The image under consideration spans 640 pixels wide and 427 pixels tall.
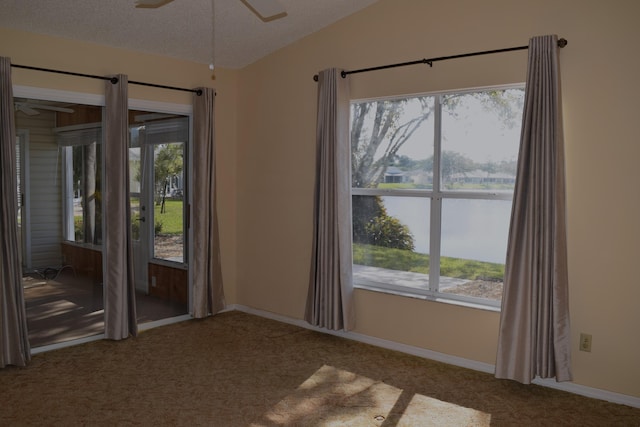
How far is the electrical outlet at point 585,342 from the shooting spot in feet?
11.6

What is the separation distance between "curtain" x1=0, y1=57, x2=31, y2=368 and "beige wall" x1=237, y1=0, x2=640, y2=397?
7.34ft

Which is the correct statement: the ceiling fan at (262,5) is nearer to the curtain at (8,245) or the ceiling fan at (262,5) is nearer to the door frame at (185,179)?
the curtain at (8,245)

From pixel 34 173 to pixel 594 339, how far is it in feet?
14.4

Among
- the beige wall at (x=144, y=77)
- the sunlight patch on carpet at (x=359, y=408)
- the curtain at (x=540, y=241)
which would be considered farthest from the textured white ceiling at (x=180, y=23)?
the sunlight patch on carpet at (x=359, y=408)

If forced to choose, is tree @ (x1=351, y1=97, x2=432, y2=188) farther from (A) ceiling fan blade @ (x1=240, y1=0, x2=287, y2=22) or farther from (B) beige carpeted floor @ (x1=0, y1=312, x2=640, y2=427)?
(A) ceiling fan blade @ (x1=240, y1=0, x2=287, y2=22)

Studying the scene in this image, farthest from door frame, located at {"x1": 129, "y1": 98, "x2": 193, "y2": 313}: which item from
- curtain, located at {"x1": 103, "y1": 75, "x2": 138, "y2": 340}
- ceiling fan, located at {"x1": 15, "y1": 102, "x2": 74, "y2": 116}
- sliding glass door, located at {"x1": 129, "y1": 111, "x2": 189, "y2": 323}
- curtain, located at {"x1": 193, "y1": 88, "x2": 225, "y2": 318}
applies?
ceiling fan, located at {"x1": 15, "y1": 102, "x2": 74, "y2": 116}

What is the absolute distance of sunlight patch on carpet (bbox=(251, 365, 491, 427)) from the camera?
Result: 3.19 m

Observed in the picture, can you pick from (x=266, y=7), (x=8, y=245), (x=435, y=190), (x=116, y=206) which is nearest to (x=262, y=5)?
(x=266, y=7)

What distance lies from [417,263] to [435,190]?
0.65 m

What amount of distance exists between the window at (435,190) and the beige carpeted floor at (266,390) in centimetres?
70

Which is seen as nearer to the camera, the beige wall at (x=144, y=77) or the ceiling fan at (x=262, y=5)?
the ceiling fan at (x=262, y=5)

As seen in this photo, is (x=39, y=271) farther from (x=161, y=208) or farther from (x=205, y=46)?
(x=205, y=46)

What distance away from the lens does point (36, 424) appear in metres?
3.09

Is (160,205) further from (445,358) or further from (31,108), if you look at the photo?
(445,358)
